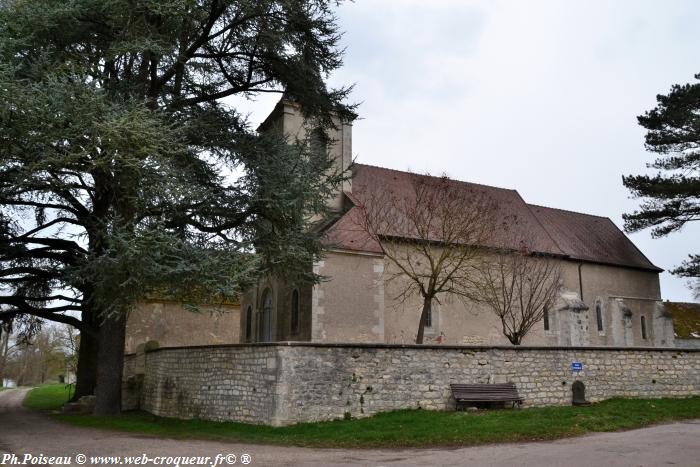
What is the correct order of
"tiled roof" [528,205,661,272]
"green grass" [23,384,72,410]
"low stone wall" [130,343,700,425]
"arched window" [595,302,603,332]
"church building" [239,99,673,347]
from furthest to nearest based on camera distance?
1. "tiled roof" [528,205,661,272]
2. "arched window" [595,302,603,332]
3. "green grass" [23,384,72,410]
4. "church building" [239,99,673,347]
5. "low stone wall" [130,343,700,425]

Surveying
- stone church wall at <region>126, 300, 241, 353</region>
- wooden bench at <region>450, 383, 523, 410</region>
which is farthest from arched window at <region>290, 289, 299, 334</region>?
wooden bench at <region>450, 383, 523, 410</region>

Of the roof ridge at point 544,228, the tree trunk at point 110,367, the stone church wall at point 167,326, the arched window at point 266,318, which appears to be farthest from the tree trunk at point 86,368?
the roof ridge at point 544,228

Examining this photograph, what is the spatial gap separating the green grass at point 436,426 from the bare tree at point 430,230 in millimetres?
7419

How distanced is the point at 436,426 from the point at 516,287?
41.6 feet

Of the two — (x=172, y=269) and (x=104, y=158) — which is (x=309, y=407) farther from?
(x=104, y=158)

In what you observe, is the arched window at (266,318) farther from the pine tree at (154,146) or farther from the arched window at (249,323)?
the pine tree at (154,146)

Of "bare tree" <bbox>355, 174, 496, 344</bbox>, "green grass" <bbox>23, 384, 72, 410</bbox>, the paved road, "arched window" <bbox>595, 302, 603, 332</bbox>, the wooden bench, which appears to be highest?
"bare tree" <bbox>355, 174, 496, 344</bbox>

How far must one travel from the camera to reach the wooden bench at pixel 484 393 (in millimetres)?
14891

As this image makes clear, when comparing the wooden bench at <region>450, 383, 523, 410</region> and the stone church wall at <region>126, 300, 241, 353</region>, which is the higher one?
the stone church wall at <region>126, 300, 241, 353</region>

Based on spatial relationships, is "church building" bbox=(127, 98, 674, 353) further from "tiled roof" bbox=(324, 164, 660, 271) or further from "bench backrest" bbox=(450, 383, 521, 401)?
"bench backrest" bbox=(450, 383, 521, 401)

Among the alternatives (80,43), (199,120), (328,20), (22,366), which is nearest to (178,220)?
(199,120)

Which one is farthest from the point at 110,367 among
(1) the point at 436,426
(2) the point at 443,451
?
(2) the point at 443,451

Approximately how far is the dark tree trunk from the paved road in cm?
902

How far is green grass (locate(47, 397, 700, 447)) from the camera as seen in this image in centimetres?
1147
